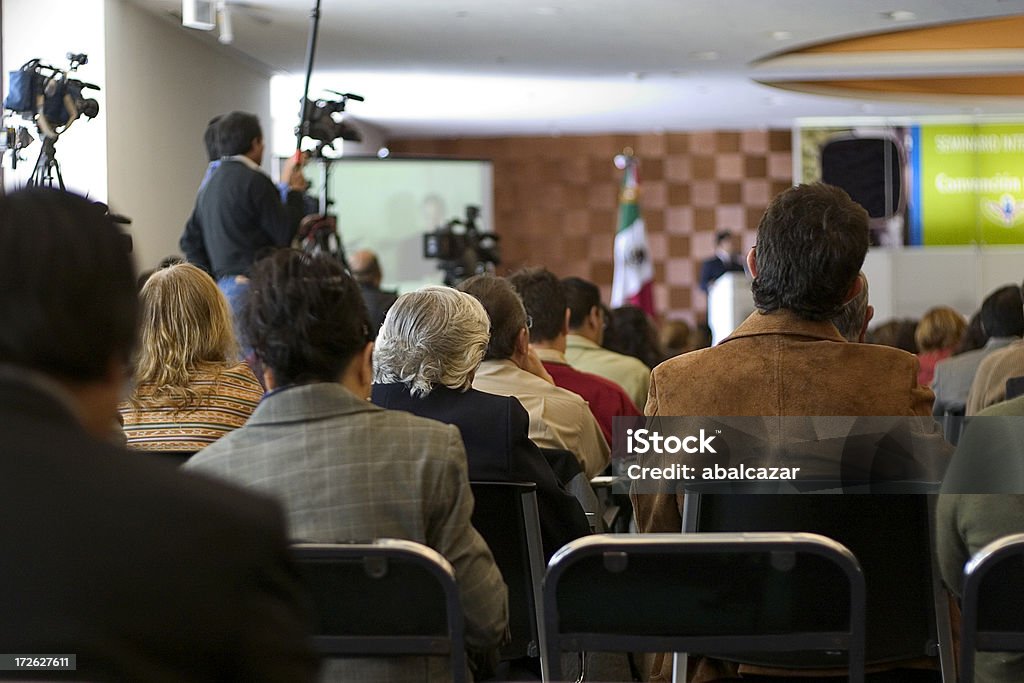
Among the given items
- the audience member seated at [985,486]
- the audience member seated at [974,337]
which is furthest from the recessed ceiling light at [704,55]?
the audience member seated at [985,486]

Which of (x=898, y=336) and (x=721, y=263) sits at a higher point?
(x=721, y=263)

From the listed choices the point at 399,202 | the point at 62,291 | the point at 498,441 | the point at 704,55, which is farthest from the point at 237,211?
the point at 399,202

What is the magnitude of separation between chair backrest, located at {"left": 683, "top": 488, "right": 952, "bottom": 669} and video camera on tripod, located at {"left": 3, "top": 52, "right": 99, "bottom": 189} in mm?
3237

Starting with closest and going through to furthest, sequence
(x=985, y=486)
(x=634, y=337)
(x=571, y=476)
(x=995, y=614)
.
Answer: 1. (x=995, y=614)
2. (x=985, y=486)
3. (x=571, y=476)
4. (x=634, y=337)

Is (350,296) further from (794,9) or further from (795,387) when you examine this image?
(794,9)

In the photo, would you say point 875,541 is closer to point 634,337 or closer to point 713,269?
point 634,337

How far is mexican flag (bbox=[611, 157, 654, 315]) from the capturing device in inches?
506

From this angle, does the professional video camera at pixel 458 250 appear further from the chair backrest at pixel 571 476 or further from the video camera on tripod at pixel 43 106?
the chair backrest at pixel 571 476

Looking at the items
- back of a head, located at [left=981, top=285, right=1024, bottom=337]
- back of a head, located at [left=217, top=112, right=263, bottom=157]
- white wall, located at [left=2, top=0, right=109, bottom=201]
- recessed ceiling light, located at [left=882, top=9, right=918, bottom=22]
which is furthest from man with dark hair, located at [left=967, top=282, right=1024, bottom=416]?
recessed ceiling light, located at [left=882, top=9, right=918, bottom=22]

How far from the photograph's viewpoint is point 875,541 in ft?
6.41

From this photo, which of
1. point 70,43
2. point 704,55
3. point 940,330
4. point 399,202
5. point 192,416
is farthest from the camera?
point 399,202

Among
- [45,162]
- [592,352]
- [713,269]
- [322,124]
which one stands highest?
[322,124]

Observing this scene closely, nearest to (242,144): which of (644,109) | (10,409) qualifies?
(10,409)

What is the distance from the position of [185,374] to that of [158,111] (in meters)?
5.88
